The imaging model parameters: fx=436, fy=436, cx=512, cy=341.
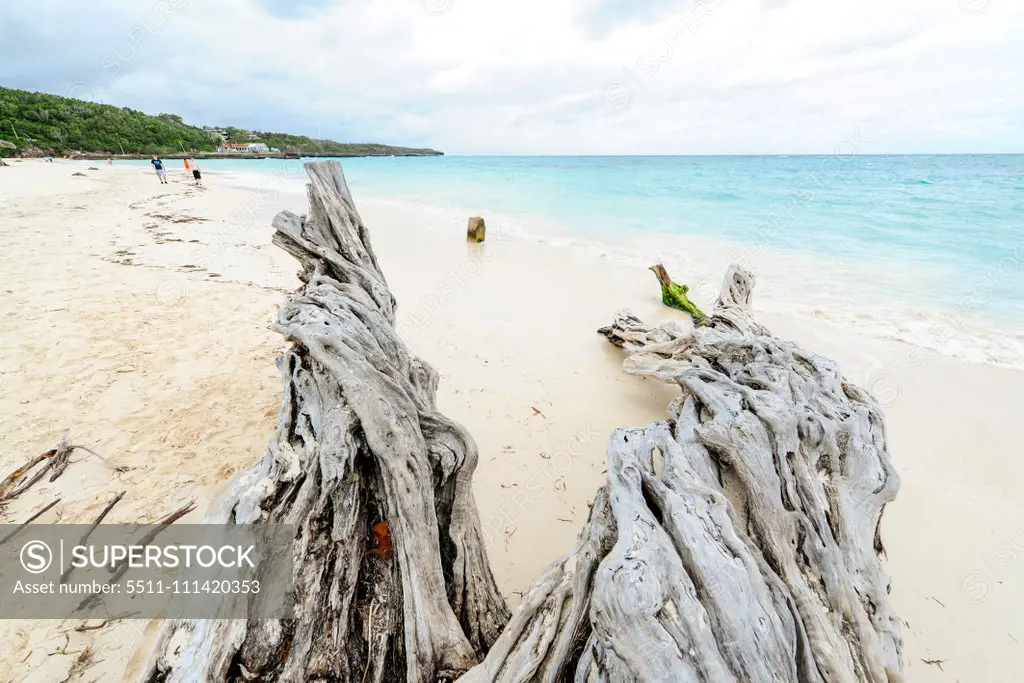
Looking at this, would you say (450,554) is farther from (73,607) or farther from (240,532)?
(73,607)

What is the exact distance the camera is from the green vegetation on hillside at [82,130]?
45.5 m

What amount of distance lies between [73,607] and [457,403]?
284 centimetres

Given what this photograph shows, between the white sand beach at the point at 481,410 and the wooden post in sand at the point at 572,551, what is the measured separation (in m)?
0.83

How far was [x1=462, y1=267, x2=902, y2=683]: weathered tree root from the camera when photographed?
5.08 ft

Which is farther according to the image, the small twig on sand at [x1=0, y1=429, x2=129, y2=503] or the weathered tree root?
the small twig on sand at [x1=0, y1=429, x2=129, y2=503]

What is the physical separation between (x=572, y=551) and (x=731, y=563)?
2.22ft

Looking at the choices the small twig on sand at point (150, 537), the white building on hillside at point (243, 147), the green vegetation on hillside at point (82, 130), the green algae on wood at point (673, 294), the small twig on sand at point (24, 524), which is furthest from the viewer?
the white building on hillside at point (243, 147)

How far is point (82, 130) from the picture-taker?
53.6 m

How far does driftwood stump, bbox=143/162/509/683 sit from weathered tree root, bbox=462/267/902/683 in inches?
15.4

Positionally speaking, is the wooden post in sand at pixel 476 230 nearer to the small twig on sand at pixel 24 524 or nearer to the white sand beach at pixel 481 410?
the white sand beach at pixel 481 410

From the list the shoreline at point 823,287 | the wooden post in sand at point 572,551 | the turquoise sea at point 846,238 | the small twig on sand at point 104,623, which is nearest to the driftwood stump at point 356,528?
the wooden post in sand at point 572,551

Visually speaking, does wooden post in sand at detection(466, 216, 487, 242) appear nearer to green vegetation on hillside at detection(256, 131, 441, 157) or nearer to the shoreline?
the shoreline

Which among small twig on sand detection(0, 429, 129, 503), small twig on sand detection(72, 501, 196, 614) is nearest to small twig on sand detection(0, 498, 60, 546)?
small twig on sand detection(0, 429, 129, 503)

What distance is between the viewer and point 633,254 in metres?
A: 11.7
